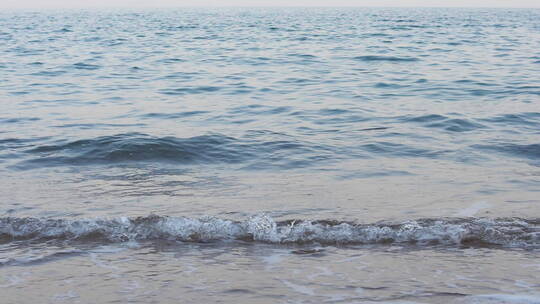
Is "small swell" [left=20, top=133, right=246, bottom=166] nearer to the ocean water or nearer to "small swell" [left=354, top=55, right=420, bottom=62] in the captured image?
the ocean water

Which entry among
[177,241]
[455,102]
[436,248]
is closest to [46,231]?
[177,241]

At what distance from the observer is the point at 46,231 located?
19.4 ft

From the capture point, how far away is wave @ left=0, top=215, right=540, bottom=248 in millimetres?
5691

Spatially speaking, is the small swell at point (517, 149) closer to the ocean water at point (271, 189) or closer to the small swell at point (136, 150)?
the ocean water at point (271, 189)

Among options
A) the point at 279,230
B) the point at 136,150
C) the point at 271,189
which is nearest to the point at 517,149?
the point at 271,189

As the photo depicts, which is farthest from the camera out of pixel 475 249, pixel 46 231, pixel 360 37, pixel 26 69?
pixel 360 37

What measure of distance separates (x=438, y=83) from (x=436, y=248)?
Result: 997cm

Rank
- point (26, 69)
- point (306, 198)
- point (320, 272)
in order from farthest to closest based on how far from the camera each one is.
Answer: point (26, 69) → point (306, 198) → point (320, 272)

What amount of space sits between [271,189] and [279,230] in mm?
1339

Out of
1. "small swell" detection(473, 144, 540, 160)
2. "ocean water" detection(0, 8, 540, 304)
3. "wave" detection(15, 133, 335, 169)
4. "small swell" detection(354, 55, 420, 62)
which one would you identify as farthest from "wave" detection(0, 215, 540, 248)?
"small swell" detection(354, 55, 420, 62)

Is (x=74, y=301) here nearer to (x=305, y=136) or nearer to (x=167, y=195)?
(x=167, y=195)

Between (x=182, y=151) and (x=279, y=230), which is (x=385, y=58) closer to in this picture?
(x=182, y=151)

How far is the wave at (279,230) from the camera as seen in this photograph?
5.69 metres

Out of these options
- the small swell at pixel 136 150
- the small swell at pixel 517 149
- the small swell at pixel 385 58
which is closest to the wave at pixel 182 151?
the small swell at pixel 136 150
